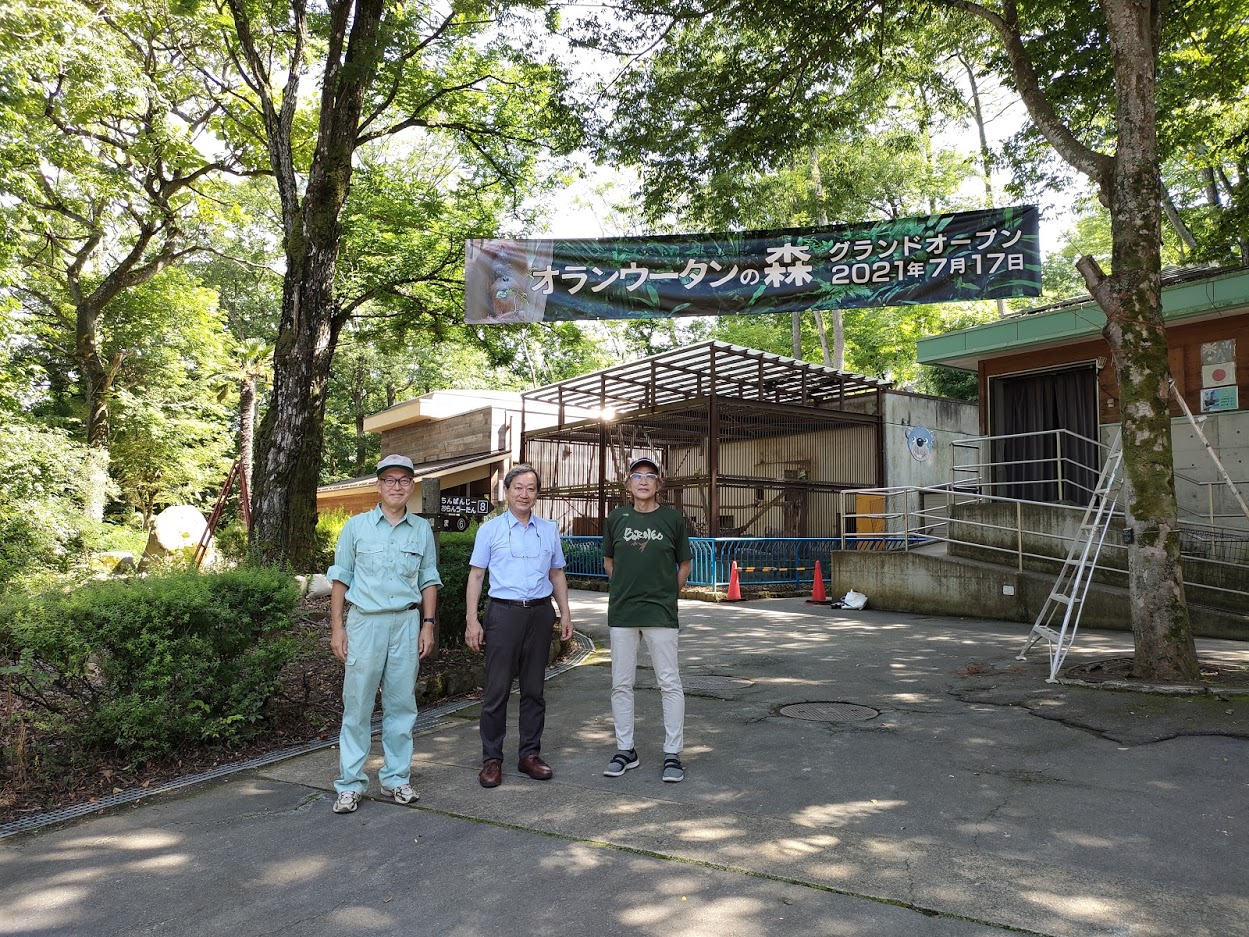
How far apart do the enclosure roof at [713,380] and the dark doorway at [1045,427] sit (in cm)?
431

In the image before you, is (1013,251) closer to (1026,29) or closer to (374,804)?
(1026,29)

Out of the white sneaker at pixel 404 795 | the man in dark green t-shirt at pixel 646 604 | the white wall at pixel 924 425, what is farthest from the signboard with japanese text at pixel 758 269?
the white wall at pixel 924 425

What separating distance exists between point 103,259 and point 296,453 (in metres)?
20.2

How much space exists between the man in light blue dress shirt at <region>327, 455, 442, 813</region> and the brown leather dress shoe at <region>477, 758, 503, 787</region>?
41 cm

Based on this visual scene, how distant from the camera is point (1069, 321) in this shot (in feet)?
45.6

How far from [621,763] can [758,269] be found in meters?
5.93

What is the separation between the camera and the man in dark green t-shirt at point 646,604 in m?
4.76

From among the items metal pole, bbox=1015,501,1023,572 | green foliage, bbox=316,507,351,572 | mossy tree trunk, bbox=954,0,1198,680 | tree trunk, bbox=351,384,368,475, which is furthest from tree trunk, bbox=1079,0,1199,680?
tree trunk, bbox=351,384,368,475

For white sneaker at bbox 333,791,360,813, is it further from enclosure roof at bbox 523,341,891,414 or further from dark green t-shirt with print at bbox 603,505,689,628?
enclosure roof at bbox 523,341,891,414

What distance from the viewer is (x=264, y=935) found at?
9.72ft

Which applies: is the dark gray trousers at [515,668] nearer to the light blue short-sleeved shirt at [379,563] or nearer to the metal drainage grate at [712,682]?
the light blue short-sleeved shirt at [379,563]

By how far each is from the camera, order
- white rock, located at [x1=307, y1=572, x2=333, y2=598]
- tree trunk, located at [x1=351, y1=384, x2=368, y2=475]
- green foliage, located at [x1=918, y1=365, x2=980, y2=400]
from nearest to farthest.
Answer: white rock, located at [x1=307, y1=572, x2=333, y2=598] < green foliage, located at [x1=918, y1=365, x2=980, y2=400] < tree trunk, located at [x1=351, y1=384, x2=368, y2=475]

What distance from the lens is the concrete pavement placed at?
3.04 m

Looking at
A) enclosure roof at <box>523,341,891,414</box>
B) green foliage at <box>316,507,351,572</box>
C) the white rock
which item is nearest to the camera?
the white rock
